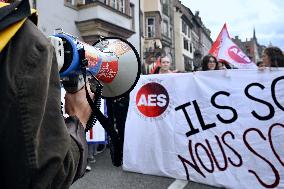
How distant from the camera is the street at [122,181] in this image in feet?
13.7

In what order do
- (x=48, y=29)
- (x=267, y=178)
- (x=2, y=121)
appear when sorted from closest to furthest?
(x=2, y=121)
(x=267, y=178)
(x=48, y=29)

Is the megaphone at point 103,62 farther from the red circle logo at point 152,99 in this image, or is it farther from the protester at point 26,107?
the red circle logo at point 152,99

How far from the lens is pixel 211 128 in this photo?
4117 millimetres

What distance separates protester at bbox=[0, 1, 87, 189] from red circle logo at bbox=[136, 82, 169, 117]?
12.3 feet

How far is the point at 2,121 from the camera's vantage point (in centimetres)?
73

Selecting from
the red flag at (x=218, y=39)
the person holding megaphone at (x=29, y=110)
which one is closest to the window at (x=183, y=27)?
the red flag at (x=218, y=39)

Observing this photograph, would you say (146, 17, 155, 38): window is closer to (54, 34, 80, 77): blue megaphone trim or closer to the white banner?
the white banner

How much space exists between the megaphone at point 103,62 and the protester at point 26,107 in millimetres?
A: 232

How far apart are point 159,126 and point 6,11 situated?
154 inches

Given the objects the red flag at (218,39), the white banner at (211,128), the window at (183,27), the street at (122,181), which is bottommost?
the street at (122,181)

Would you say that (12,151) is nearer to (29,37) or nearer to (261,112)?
(29,37)

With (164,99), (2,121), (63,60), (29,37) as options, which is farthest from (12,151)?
(164,99)

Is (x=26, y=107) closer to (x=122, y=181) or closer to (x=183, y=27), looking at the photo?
(x=122, y=181)

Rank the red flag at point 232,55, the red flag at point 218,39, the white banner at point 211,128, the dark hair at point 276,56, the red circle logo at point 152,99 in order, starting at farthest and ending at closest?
1. the red flag at point 218,39
2. the red flag at point 232,55
3. the dark hair at point 276,56
4. the red circle logo at point 152,99
5. the white banner at point 211,128
